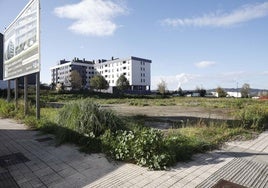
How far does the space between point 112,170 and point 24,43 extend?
33.7ft

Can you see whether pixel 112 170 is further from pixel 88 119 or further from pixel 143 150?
pixel 88 119

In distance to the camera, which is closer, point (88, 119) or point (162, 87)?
point (88, 119)

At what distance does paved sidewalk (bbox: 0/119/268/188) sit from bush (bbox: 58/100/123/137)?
2.43 feet

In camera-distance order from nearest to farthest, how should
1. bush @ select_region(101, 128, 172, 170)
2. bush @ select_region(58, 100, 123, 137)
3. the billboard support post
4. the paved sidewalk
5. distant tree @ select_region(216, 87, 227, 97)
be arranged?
the paved sidewalk, bush @ select_region(101, 128, 172, 170), bush @ select_region(58, 100, 123, 137), the billboard support post, distant tree @ select_region(216, 87, 227, 97)

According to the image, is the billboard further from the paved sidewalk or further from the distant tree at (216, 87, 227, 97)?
the distant tree at (216, 87, 227, 97)

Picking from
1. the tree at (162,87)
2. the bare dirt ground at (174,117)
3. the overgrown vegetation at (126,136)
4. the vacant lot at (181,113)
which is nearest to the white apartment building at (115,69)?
the tree at (162,87)

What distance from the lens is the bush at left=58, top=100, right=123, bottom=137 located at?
719 centimetres

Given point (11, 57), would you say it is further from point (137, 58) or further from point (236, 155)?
point (137, 58)

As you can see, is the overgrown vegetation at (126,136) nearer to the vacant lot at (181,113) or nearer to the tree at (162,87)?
the vacant lot at (181,113)

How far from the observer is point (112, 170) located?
4957 mm

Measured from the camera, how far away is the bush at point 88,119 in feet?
23.6

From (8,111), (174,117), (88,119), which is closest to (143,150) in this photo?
(88,119)

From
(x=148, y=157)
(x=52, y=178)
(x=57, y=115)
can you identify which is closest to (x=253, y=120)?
(x=148, y=157)

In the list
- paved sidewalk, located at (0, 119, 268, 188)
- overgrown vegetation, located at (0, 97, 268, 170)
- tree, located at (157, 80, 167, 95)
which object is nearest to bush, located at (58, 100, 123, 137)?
overgrown vegetation, located at (0, 97, 268, 170)
